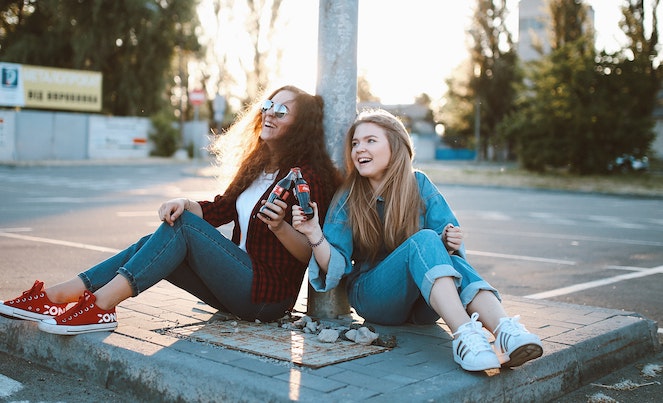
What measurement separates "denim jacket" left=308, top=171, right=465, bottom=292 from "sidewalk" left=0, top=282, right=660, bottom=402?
321mm

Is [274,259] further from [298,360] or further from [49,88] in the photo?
[49,88]

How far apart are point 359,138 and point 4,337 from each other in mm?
2217

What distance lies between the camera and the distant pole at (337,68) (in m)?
4.41

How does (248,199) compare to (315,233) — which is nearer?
(315,233)

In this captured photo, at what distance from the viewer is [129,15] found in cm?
4022

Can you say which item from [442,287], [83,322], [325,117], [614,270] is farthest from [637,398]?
[614,270]

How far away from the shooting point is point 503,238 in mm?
10656

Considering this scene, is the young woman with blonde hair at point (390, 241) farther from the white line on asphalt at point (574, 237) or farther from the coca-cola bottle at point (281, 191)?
the white line on asphalt at point (574, 237)

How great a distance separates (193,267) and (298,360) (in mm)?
906

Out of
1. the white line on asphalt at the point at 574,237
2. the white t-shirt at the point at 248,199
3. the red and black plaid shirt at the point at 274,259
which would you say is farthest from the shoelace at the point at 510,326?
the white line on asphalt at the point at 574,237

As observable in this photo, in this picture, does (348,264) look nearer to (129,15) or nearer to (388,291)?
(388,291)

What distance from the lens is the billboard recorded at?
34344 millimetres

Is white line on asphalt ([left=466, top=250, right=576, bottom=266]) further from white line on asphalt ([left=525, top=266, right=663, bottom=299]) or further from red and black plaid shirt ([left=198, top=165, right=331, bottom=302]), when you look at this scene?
red and black plaid shirt ([left=198, top=165, right=331, bottom=302])

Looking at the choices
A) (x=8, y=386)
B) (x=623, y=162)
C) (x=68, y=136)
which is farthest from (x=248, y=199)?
(x=68, y=136)
